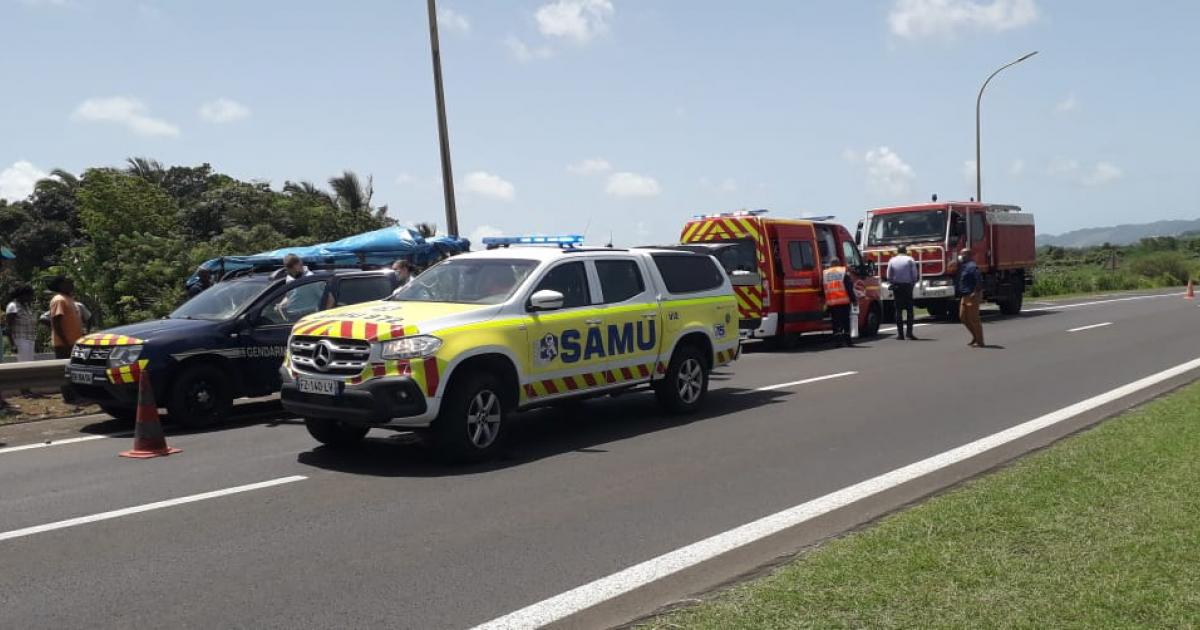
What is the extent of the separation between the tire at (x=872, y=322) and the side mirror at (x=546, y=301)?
13.8 metres

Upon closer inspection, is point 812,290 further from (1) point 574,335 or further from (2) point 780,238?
(1) point 574,335

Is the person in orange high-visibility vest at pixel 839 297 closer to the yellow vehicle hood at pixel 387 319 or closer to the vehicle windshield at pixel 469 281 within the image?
the vehicle windshield at pixel 469 281

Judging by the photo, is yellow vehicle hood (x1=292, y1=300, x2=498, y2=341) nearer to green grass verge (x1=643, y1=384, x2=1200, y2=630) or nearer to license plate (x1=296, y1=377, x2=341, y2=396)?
license plate (x1=296, y1=377, x2=341, y2=396)

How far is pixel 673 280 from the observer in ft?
36.6

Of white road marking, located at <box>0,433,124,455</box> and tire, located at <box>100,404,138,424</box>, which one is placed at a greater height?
tire, located at <box>100,404,138,424</box>

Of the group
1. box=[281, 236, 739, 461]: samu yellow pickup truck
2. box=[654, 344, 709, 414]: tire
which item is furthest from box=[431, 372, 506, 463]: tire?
box=[654, 344, 709, 414]: tire

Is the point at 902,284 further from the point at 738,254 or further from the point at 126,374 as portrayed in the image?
the point at 126,374

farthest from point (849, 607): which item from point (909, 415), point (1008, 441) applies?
point (909, 415)

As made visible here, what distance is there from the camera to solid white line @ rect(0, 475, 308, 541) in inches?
263

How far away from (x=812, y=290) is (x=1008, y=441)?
1069cm

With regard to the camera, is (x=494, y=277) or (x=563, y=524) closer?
(x=563, y=524)

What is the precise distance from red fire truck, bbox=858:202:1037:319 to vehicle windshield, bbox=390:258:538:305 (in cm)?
1546

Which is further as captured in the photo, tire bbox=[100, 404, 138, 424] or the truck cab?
tire bbox=[100, 404, 138, 424]

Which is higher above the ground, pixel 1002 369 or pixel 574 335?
pixel 574 335
